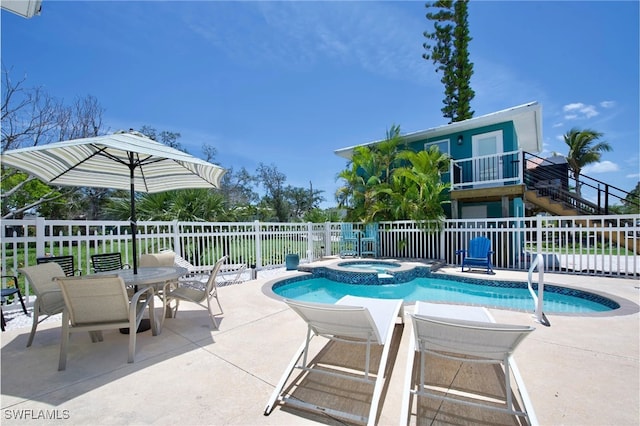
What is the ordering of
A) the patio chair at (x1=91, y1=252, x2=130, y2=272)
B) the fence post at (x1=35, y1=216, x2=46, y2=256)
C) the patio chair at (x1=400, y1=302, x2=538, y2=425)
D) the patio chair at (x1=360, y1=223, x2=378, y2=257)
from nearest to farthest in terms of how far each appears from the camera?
the patio chair at (x1=400, y1=302, x2=538, y2=425) → the fence post at (x1=35, y1=216, x2=46, y2=256) → the patio chair at (x1=91, y1=252, x2=130, y2=272) → the patio chair at (x1=360, y1=223, x2=378, y2=257)

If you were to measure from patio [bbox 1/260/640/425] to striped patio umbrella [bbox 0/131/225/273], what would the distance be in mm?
1369

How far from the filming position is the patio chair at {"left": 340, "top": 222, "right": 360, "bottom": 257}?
11562 millimetres

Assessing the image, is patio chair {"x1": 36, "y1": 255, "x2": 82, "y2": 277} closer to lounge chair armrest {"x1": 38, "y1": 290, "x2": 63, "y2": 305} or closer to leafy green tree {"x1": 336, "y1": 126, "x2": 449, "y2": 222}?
lounge chair armrest {"x1": 38, "y1": 290, "x2": 63, "y2": 305}

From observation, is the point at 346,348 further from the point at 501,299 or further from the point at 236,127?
the point at 236,127

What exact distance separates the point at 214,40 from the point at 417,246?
35.4ft

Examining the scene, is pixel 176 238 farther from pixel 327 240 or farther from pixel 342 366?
pixel 327 240

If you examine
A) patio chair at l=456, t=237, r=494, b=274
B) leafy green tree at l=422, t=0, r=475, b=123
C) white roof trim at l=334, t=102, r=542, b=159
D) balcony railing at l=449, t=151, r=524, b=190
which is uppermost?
leafy green tree at l=422, t=0, r=475, b=123

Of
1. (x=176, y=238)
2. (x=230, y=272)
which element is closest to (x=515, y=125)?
(x=230, y=272)

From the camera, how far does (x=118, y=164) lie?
4.68 m

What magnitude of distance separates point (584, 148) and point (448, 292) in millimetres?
27603

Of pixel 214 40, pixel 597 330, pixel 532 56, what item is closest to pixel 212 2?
pixel 214 40

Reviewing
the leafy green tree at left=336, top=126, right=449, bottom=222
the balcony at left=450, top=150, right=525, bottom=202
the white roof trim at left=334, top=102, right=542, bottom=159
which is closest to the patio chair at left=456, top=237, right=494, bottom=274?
the leafy green tree at left=336, top=126, right=449, bottom=222

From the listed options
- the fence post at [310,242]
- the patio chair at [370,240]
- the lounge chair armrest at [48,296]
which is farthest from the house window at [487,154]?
the lounge chair armrest at [48,296]

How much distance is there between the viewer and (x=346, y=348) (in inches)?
124
